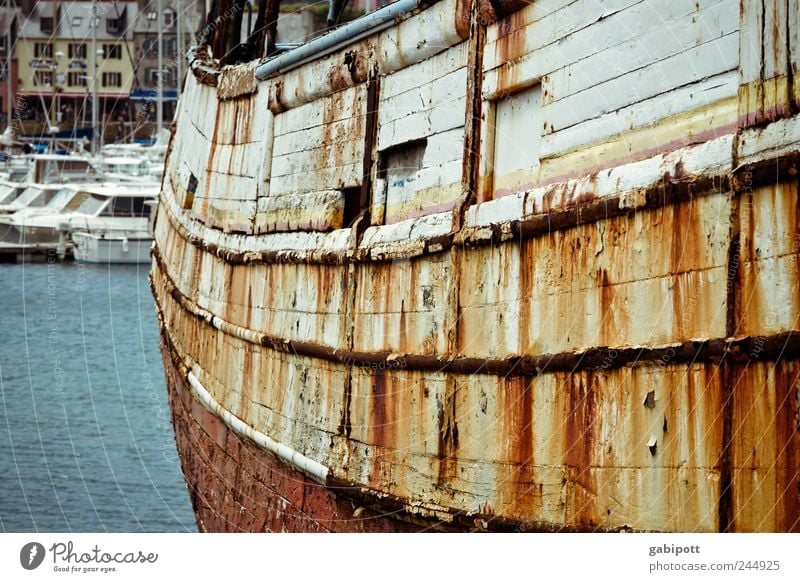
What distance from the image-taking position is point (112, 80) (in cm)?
2869

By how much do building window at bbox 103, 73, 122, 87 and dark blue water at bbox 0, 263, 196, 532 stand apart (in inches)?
162

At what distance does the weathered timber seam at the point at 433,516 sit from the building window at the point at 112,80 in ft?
70.4

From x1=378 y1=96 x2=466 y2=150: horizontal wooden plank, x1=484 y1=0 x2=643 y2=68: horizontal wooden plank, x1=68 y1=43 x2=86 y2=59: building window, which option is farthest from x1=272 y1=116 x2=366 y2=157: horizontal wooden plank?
x1=68 y1=43 x2=86 y2=59: building window

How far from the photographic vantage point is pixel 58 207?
37219 millimetres

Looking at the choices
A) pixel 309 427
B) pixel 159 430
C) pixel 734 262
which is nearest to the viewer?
pixel 734 262

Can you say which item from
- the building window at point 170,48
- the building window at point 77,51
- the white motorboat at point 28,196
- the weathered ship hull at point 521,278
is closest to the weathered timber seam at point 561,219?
the weathered ship hull at point 521,278

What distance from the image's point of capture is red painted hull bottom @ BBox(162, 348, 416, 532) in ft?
22.0

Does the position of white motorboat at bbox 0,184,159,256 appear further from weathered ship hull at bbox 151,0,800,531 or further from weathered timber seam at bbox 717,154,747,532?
weathered timber seam at bbox 717,154,747,532

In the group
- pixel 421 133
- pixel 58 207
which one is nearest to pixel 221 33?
pixel 421 133

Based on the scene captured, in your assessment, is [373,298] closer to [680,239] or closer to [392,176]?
[392,176]

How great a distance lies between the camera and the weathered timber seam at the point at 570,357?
3991 mm

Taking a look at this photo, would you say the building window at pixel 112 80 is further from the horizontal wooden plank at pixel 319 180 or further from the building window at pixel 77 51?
the horizontal wooden plank at pixel 319 180

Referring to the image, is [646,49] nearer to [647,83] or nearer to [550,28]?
[647,83]
